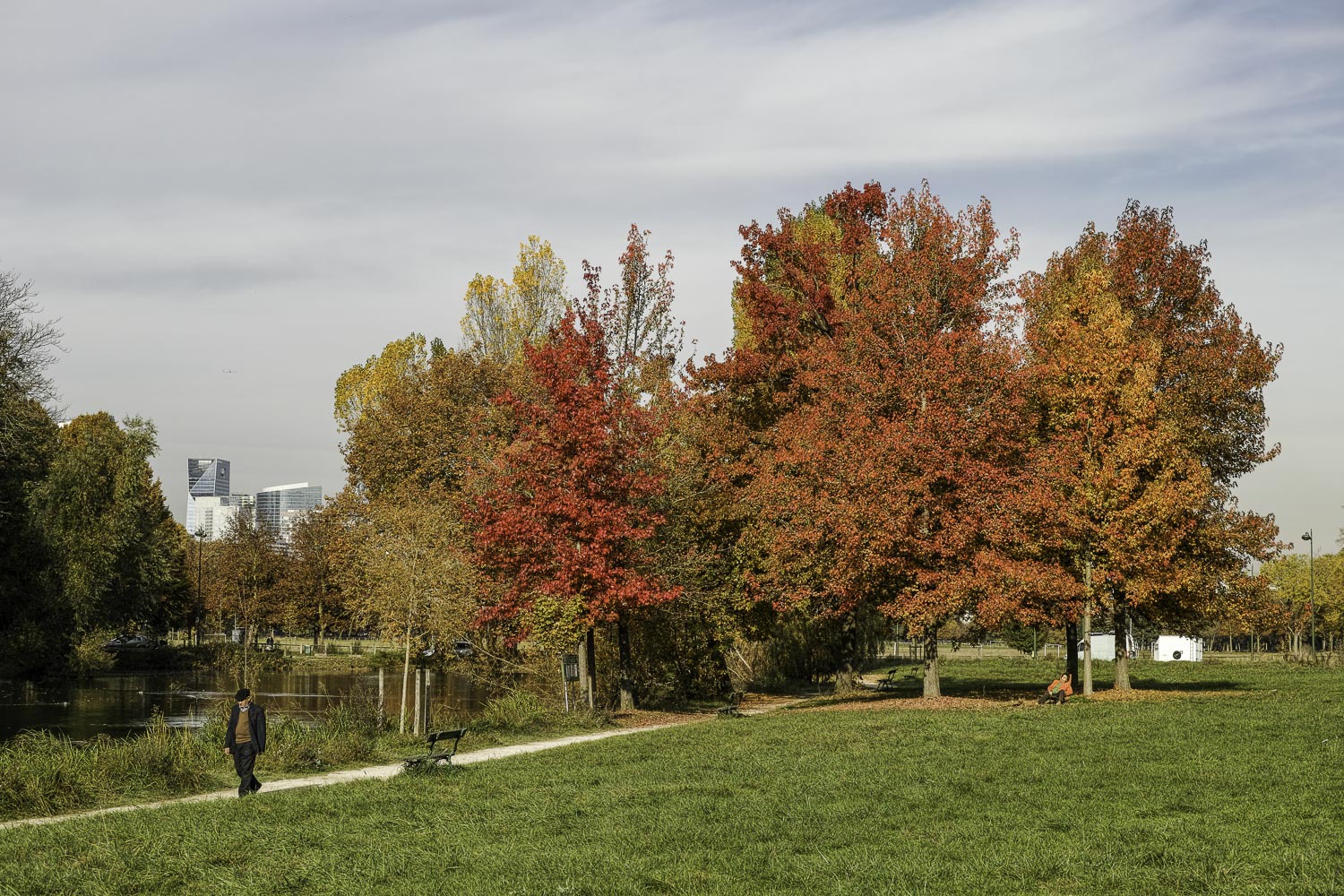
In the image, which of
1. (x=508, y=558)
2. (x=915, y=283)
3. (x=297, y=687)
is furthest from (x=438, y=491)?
(x=915, y=283)

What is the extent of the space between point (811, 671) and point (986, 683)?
7.09m

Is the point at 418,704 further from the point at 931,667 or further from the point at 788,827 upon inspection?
the point at 931,667

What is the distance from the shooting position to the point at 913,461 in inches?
1075

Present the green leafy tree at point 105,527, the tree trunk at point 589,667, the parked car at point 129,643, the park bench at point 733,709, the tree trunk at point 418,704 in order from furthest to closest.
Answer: the parked car at point 129,643
the green leafy tree at point 105,527
the tree trunk at point 589,667
the park bench at point 733,709
the tree trunk at point 418,704

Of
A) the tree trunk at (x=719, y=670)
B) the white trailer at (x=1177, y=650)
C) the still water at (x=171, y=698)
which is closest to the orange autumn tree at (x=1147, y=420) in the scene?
the tree trunk at (x=719, y=670)

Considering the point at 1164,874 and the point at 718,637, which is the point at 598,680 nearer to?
the point at 718,637

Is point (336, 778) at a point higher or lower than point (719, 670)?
higher

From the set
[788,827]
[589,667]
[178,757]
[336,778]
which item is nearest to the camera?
[788,827]

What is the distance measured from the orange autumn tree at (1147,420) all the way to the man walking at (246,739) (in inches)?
747

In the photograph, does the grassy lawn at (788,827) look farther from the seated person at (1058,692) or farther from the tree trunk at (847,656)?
the tree trunk at (847,656)

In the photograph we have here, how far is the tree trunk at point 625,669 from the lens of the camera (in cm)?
2977

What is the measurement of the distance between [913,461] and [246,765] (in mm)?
16989

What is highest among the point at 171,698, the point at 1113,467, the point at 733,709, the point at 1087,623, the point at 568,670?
the point at 1113,467

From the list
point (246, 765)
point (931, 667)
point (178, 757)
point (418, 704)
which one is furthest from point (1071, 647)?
point (246, 765)
